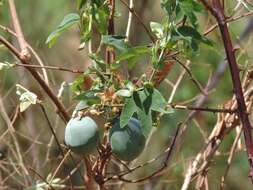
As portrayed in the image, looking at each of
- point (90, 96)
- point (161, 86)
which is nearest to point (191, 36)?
point (90, 96)

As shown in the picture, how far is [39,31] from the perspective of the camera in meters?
2.81

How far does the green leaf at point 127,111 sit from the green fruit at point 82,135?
91 mm

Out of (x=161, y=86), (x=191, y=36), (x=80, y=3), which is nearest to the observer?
(x=191, y=36)

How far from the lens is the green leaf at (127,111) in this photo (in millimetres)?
960

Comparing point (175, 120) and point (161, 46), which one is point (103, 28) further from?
point (175, 120)

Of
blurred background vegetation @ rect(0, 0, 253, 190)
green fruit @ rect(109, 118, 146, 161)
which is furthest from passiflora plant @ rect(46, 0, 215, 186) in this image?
blurred background vegetation @ rect(0, 0, 253, 190)

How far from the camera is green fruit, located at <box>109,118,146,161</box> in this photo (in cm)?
101

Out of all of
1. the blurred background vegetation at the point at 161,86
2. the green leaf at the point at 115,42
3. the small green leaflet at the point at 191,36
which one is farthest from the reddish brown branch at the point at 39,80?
the blurred background vegetation at the point at 161,86

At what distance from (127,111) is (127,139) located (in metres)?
0.06

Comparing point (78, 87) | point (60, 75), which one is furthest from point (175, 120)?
point (78, 87)

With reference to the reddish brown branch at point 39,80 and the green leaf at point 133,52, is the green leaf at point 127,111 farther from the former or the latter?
the reddish brown branch at point 39,80

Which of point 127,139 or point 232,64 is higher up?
point 232,64

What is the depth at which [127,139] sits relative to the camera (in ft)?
3.32

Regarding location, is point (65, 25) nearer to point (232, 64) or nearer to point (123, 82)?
point (123, 82)
